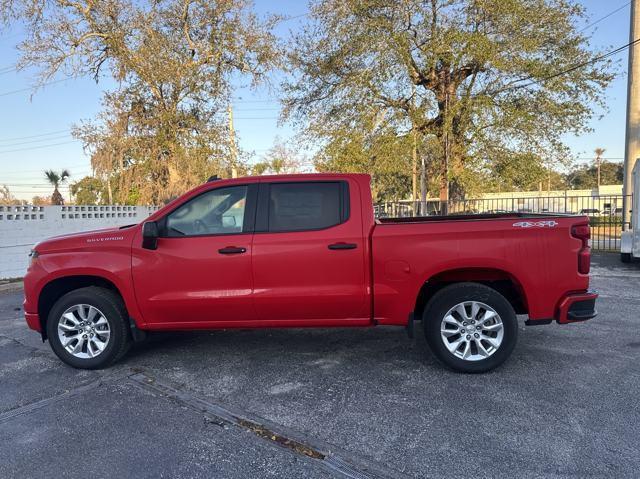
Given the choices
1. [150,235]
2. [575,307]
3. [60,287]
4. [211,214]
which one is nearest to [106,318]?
[60,287]

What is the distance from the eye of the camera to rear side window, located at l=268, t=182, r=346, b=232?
4395 mm

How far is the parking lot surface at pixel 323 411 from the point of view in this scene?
2.87 metres

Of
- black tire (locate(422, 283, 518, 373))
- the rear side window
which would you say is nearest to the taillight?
black tire (locate(422, 283, 518, 373))

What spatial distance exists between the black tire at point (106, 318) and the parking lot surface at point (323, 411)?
0.13 meters

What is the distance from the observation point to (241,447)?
307 cm

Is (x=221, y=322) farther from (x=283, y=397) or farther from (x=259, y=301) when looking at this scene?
(x=283, y=397)

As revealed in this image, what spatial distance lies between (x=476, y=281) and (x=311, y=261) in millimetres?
1624

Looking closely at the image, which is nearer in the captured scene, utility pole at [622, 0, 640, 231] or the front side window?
the front side window

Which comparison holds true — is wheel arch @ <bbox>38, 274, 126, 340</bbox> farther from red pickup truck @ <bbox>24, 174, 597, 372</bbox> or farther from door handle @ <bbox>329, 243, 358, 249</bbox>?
door handle @ <bbox>329, 243, 358, 249</bbox>

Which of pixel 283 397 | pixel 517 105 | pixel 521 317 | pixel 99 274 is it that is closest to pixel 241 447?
pixel 283 397

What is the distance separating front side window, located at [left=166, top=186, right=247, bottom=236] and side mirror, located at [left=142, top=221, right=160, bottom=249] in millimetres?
144

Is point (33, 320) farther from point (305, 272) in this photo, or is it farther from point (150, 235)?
point (305, 272)

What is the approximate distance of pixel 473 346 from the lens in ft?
13.9

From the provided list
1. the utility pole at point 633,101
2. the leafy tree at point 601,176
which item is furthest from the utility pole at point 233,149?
the leafy tree at point 601,176
